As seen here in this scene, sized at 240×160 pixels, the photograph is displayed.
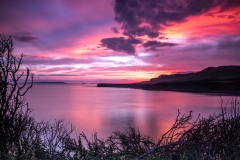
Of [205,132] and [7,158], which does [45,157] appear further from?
[205,132]

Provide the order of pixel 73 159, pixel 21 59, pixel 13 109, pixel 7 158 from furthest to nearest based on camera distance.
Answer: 1. pixel 13 109
2. pixel 21 59
3. pixel 73 159
4. pixel 7 158

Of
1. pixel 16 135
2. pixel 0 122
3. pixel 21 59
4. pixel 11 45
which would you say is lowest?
pixel 16 135

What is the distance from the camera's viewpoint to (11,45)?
10.5 metres

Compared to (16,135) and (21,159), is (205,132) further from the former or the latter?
(16,135)

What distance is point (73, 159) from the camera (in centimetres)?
399

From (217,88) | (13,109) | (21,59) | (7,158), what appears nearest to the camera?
(7,158)

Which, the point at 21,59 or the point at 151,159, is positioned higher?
the point at 21,59

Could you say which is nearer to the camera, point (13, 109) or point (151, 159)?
point (151, 159)

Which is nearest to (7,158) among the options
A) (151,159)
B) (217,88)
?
(151,159)

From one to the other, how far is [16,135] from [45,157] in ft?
28.9

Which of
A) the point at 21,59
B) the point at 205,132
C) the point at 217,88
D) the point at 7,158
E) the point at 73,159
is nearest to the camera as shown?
the point at 7,158

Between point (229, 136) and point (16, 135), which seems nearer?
point (229, 136)

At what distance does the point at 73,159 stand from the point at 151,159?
1362mm

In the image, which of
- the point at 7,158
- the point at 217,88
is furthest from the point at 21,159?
the point at 217,88
